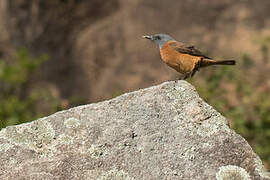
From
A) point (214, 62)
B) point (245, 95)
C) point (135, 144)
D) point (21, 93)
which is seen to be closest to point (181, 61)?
point (214, 62)

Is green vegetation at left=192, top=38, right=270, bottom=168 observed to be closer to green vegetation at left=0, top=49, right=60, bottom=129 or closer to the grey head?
the grey head

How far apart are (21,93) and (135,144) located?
658 centimetres

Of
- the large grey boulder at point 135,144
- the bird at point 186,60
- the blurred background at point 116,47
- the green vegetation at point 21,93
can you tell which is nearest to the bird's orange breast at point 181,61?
the bird at point 186,60

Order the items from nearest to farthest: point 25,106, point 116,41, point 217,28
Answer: point 25,106 → point 217,28 → point 116,41

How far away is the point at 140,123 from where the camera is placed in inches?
130

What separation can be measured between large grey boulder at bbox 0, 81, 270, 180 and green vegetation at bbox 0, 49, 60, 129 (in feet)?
12.3

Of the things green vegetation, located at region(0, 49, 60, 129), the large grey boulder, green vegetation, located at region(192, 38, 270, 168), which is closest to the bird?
the large grey boulder

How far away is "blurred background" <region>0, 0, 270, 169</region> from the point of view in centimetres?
834

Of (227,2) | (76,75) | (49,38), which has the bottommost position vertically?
(76,75)

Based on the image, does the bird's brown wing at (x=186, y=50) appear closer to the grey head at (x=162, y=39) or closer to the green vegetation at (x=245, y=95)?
the grey head at (x=162, y=39)

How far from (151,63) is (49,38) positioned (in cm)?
213

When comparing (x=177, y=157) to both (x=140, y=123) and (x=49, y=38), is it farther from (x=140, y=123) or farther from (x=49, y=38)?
(x=49, y=38)

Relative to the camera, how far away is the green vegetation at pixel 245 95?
23.6 feet

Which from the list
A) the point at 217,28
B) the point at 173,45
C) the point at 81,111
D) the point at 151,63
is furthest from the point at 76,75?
the point at 81,111
